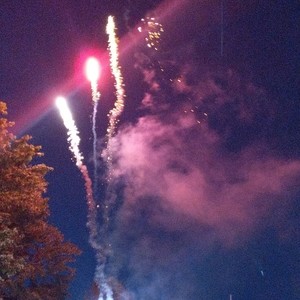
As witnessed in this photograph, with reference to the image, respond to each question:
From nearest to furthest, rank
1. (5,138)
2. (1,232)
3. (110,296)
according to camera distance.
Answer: (1,232)
(5,138)
(110,296)

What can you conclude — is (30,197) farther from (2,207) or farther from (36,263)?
(36,263)

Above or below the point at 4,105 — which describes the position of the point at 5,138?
below

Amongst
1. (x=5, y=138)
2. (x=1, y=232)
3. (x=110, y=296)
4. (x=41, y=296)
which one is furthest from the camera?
(x=110, y=296)

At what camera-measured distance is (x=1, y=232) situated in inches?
561

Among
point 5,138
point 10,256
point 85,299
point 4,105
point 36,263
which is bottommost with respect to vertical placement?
point 10,256

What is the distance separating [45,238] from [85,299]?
15661 mm

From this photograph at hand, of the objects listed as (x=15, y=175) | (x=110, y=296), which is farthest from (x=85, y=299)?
(x=15, y=175)

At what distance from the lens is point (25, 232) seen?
1945 centimetres

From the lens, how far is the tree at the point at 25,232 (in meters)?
16.3

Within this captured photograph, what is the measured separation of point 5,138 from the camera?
17016mm

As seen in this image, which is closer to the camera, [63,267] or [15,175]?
[15,175]

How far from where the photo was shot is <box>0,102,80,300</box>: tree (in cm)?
1628

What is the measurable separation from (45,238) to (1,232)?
6.39 m

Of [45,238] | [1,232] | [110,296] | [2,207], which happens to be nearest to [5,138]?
[2,207]
